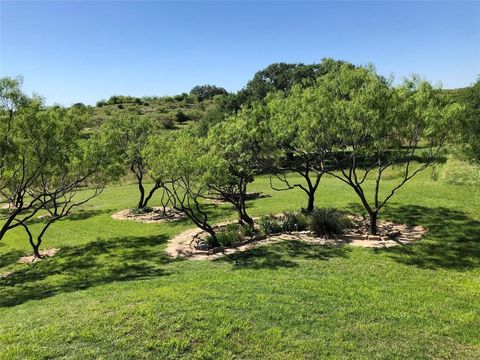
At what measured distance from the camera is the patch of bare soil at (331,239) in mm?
21047

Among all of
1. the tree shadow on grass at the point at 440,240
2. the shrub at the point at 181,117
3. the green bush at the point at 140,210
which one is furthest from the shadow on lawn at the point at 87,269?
the shrub at the point at 181,117

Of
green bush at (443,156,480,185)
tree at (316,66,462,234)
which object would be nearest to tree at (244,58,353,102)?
green bush at (443,156,480,185)

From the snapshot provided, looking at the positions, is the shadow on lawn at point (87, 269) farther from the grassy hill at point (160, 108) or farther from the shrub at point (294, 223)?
the grassy hill at point (160, 108)

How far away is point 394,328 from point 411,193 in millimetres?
24935

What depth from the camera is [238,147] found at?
22203mm

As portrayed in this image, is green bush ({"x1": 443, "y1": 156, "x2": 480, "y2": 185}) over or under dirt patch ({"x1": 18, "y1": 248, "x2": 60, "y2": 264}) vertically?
over

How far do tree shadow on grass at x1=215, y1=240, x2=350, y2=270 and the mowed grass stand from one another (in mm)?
100

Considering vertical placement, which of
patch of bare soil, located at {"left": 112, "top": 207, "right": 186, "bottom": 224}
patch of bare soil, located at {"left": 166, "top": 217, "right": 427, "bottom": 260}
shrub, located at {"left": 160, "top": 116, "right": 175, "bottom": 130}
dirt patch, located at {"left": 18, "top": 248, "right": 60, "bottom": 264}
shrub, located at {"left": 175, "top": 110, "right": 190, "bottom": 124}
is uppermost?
shrub, located at {"left": 175, "top": 110, "right": 190, "bottom": 124}

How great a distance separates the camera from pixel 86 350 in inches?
368

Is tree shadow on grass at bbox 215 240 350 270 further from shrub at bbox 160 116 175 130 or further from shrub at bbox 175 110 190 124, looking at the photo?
shrub at bbox 175 110 190 124

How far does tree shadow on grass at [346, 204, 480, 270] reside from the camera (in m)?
18.0

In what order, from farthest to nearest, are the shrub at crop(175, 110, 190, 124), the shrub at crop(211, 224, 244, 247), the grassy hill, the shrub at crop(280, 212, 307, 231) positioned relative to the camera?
the shrub at crop(175, 110, 190, 124) < the grassy hill < the shrub at crop(280, 212, 307, 231) < the shrub at crop(211, 224, 244, 247)

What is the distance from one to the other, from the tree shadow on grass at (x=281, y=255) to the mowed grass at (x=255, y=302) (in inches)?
3.9

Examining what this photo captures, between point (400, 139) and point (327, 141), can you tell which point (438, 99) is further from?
point (327, 141)
